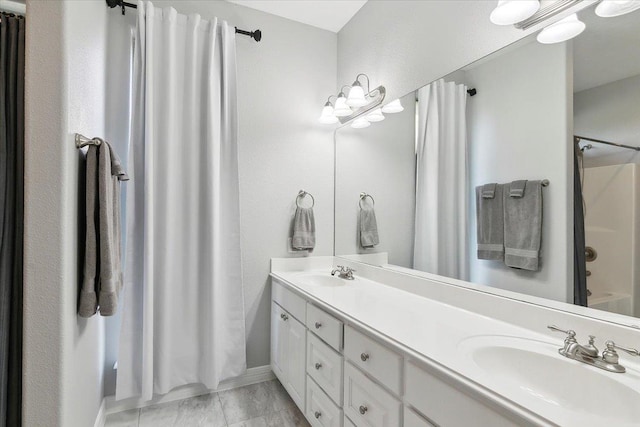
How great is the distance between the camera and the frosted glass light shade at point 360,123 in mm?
2259

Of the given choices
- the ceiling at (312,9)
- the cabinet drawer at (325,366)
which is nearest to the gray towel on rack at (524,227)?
the cabinet drawer at (325,366)

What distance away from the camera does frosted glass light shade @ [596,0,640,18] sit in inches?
37.4

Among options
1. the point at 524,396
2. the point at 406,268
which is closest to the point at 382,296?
the point at 406,268

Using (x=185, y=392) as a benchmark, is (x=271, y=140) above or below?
above

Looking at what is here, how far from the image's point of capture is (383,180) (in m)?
2.10

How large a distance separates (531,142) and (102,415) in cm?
265

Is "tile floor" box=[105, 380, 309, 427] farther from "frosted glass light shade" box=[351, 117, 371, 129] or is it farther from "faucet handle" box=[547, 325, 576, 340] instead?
"frosted glass light shade" box=[351, 117, 371, 129]

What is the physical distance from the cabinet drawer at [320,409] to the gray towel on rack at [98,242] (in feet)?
3.42

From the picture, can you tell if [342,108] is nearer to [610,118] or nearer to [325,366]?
[610,118]

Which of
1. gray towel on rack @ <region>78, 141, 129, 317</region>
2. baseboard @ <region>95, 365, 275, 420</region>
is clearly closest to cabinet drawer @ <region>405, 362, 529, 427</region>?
gray towel on rack @ <region>78, 141, 129, 317</region>

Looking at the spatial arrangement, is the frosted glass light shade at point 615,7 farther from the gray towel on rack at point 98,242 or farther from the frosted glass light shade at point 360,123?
the gray towel on rack at point 98,242

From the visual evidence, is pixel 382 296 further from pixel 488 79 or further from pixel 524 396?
pixel 488 79

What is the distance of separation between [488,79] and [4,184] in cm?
194

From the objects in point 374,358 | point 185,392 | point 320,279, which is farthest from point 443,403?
point 185,392
